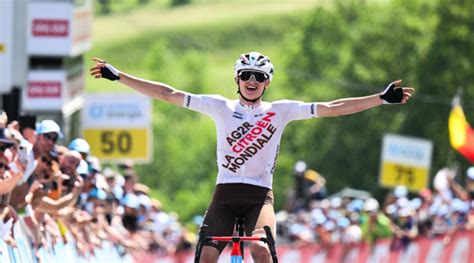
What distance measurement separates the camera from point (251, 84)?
14.6 metres

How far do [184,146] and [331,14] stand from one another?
20.1 meters

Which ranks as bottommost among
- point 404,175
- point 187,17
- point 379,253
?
point 379,253

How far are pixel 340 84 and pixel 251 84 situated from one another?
81976mm

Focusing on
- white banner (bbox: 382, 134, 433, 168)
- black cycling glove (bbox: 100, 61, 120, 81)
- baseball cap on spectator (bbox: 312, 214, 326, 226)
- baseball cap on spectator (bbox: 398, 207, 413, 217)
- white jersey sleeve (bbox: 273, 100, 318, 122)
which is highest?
black cycling glove (bbox: 100, 61, 120, 81)

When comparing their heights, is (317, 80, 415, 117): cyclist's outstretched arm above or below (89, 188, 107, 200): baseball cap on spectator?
above

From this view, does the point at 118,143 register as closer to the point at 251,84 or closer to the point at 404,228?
the point at 404,228

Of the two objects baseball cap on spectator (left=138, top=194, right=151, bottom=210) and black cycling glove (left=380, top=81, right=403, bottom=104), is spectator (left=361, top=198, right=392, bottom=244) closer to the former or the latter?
baseball cap on spectator (left=138, top=194, right=151, bottom=210)

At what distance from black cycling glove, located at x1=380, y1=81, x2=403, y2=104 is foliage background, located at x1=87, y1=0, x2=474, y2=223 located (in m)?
65.0

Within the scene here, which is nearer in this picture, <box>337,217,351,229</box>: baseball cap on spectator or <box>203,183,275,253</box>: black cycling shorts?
<box>203,183,275,253</box>: black cycling shorts

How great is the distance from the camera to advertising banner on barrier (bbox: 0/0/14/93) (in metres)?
24.6

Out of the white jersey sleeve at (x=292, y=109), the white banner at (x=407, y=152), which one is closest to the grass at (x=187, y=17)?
the white banner at (x=407, y=152)

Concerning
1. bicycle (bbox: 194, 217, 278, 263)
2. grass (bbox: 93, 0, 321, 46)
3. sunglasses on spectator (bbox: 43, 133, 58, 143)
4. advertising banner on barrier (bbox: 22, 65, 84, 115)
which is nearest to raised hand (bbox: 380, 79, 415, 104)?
bicycle (bbox: 194, 217, 278, 263)

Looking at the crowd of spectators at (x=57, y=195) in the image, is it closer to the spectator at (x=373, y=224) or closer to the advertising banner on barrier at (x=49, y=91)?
the spectator at (x=373, y=224)

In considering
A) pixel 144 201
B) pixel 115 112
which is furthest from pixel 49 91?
pixel 144 201
